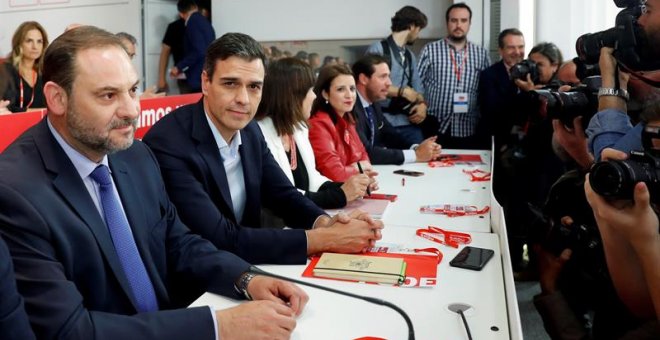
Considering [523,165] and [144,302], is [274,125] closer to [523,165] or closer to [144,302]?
[144,302]

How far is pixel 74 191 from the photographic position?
1.19 metres

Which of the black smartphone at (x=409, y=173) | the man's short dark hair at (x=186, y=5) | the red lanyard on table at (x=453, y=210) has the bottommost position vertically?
the red lanyard on table at (x=453, y=210)

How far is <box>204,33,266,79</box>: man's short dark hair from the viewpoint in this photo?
1855 millimetres

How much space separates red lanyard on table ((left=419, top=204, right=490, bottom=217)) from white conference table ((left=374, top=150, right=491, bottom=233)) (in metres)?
0.03

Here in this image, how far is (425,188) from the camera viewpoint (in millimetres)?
2650

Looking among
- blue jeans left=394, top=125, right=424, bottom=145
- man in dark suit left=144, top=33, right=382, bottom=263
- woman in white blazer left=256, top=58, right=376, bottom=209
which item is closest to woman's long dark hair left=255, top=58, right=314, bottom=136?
woman in white blazer left=256, top=58, right=376, bottom=209


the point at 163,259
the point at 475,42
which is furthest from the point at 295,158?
the point at 475,42

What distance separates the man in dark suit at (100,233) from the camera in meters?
1.06

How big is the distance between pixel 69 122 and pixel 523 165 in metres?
3.18

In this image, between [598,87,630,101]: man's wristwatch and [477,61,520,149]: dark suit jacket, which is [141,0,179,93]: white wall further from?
[598,87,630,101]: man's wristwatch

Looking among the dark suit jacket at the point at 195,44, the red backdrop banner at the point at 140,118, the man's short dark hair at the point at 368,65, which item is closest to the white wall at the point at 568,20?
the man's short dark hair at the point at 368,65

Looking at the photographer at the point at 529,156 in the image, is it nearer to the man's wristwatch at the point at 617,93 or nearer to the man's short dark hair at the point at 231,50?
the man's wristwatch at the point at 617,93

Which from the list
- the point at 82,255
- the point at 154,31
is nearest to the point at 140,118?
the point at 82,255

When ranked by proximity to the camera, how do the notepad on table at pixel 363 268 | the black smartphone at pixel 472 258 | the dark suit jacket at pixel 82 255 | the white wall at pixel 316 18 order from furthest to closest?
the white wall at pixel 316 18 < the black smartphone at pixel 472 258 < the notepad on table at pixel 363 268 < the dark suit jacket at pixel 82 255
